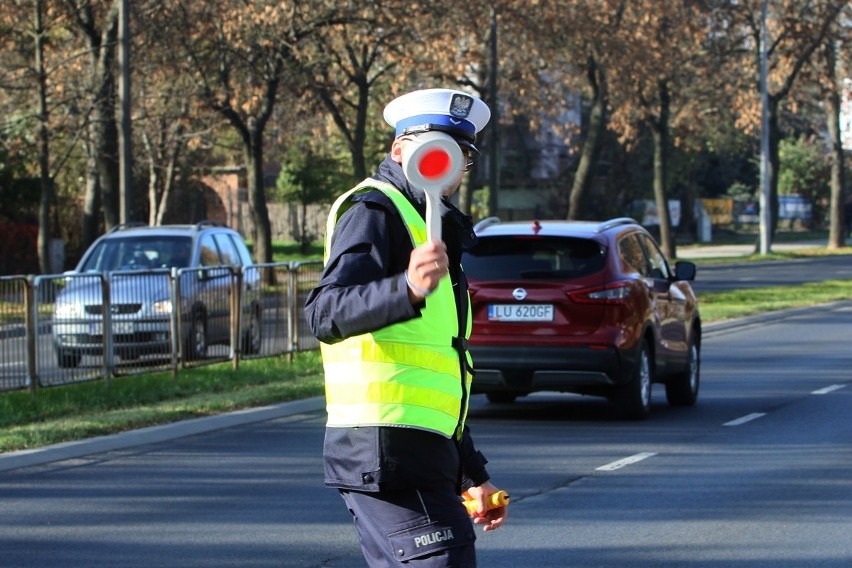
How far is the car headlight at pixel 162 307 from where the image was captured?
1495 centimetres

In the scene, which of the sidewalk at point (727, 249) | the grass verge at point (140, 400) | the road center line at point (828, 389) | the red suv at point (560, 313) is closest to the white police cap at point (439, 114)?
the grass verge at point (140, 400)

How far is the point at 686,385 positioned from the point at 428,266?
10.5 meters

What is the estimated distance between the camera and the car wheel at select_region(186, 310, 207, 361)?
50.8 feet

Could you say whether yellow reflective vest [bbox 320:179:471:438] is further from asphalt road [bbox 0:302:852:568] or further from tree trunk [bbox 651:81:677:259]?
tree trunk [bbox 651:81:677:259]

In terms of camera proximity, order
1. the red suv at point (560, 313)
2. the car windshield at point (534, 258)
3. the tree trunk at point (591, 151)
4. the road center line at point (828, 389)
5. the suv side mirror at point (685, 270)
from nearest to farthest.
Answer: the red suv at point (560, 313), the car windshield at point (534, 258), the suv side mirror at point (685, 270), the road center line at point (828, 389), the tree trunk at point (591, 151)

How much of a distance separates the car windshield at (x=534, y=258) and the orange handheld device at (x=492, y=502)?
7.82 m

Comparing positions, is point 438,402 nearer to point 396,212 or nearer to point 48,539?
point 396,212

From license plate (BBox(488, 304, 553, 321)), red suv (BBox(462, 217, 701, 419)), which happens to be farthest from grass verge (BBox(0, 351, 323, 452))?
license plate (BBox(488, 304, 553, 321))

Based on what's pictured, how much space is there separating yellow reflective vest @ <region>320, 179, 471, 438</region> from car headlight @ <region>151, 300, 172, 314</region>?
1147cm

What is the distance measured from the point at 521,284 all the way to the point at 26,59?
88.0 feet

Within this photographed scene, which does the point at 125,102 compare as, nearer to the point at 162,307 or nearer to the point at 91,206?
the point at 162,307

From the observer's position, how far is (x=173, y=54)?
31188 millimetres

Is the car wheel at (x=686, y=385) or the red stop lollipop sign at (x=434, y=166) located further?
the car wheel at (x=686, y=385)

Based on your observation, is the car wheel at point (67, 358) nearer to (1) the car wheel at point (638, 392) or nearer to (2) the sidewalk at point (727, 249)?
(1) the car wheel at point (638, 392)
